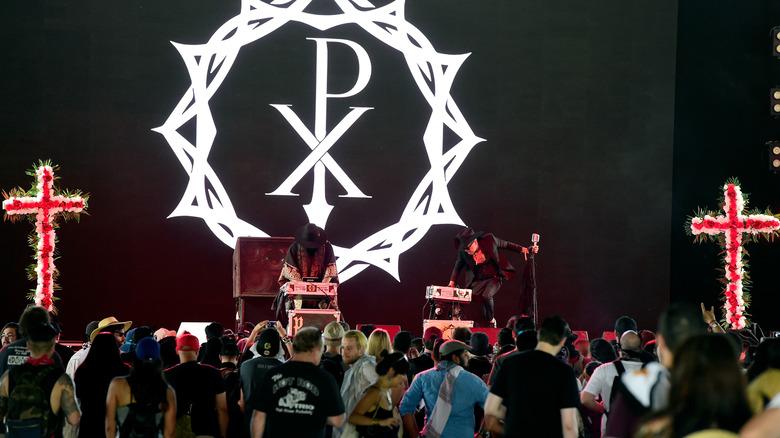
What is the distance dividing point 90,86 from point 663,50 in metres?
8.06

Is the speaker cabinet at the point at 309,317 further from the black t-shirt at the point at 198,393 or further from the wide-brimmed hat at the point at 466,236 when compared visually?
the black t-shirt at the point at 198,393

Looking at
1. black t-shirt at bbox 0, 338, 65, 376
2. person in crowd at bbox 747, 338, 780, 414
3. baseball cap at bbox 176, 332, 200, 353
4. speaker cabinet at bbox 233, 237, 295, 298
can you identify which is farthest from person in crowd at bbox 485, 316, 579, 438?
speaker cabinet at bbox 233, 237, 295, 298

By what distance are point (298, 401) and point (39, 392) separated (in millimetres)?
1301

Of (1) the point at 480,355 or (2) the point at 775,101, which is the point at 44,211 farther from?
(2) the point at 775,101

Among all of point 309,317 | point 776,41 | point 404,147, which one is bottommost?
point 309,317

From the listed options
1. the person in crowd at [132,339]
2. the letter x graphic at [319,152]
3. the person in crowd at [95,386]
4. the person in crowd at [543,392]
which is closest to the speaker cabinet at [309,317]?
the person in crowd at [132,339]

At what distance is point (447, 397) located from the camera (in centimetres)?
445

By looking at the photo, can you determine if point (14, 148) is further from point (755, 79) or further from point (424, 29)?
point (755, 79)

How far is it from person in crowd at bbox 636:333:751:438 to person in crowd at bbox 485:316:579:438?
1463 millimetres

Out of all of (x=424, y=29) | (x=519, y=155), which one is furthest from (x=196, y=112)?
(x=519, y=155)

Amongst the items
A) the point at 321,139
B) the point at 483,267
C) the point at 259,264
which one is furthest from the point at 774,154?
the point at 259,264

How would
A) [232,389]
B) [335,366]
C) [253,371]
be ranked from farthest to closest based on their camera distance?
[335,366] → [232,389] → [253,371]

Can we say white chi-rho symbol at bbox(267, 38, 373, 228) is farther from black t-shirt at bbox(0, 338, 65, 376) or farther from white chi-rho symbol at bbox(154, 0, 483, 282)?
black t-shirt at bbox(0, 338, 65, 376)

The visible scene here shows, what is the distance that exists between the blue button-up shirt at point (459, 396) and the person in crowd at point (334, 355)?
1.89 ft
